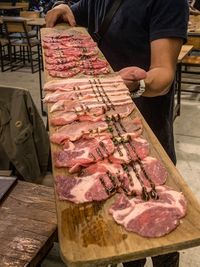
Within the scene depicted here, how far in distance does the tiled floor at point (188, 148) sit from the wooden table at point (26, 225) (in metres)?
0.74

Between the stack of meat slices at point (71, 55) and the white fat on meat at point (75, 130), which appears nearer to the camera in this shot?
the white fat on meat at point (75, 130)

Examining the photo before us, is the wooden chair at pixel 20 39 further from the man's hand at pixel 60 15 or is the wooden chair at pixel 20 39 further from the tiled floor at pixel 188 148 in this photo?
the man's hand at pixel 60 15

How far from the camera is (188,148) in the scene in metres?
3.96

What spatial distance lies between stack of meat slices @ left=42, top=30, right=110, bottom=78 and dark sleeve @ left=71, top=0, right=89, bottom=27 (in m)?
0.09

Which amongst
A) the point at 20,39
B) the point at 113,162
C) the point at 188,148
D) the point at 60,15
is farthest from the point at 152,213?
the point at 20,39

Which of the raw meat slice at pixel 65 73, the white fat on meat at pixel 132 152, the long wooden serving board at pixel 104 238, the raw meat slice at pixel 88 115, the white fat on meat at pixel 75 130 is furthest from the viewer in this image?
the raw meat slice at pixel 65 73

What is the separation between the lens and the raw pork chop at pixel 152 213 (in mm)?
875

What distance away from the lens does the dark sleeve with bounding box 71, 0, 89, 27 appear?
98.4 inches

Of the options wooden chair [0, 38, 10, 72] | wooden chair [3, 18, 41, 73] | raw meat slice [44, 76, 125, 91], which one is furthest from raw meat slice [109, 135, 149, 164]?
wooden chair [0, 38, 10, 72]

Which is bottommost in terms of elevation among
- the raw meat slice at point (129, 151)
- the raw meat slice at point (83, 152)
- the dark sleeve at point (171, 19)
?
the raw meat slice at point (83, 152)

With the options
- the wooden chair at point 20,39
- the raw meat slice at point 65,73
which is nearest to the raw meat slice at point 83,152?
the raw meat slice at point 65,73

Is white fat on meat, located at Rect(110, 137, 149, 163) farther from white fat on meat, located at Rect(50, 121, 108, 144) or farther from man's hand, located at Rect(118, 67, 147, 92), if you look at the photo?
man's hand, located at Rect(118, 67, 147, 92)

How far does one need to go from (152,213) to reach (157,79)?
2.69 ft

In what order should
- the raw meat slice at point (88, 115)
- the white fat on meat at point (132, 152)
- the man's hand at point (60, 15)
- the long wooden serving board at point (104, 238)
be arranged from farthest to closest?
the man's hand at point (60, 15) → the raw meat slice at point (88, 115) → the white fat on meat at point (132, 152) → the long wooden serving board at point (104, 238)
